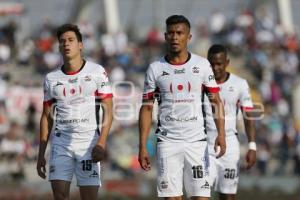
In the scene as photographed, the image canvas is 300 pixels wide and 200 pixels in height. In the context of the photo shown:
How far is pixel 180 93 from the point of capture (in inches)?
463

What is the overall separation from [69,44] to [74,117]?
0.95m

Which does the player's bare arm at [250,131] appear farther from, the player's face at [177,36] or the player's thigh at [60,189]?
the player's thigh at [60,189]

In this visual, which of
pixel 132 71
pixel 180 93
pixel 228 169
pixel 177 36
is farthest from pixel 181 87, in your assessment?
pixel 132 71

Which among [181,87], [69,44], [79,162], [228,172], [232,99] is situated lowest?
[228,172]

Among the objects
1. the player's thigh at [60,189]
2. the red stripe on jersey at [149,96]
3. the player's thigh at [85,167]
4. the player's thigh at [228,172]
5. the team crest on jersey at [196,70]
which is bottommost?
the player's thigh at [228,172]

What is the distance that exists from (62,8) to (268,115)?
10.3m

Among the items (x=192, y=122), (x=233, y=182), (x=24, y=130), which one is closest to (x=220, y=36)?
(x=24, y=130)

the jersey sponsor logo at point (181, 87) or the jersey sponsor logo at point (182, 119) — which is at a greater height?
the jersey sponsor logo at point (181, 87)

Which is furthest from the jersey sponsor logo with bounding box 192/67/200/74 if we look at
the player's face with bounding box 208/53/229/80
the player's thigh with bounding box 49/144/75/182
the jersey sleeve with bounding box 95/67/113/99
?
the player's face with bounding box 208/53/229/80

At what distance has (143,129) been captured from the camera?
11680 mm

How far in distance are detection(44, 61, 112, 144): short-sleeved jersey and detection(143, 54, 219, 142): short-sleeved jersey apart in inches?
26.6

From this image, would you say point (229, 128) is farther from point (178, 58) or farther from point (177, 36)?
point (177, 36)

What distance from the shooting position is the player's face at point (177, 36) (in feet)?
38.3

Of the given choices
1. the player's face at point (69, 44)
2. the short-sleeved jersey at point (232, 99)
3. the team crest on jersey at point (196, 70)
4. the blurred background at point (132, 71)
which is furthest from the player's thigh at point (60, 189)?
the blurred background at point (132, 71)
